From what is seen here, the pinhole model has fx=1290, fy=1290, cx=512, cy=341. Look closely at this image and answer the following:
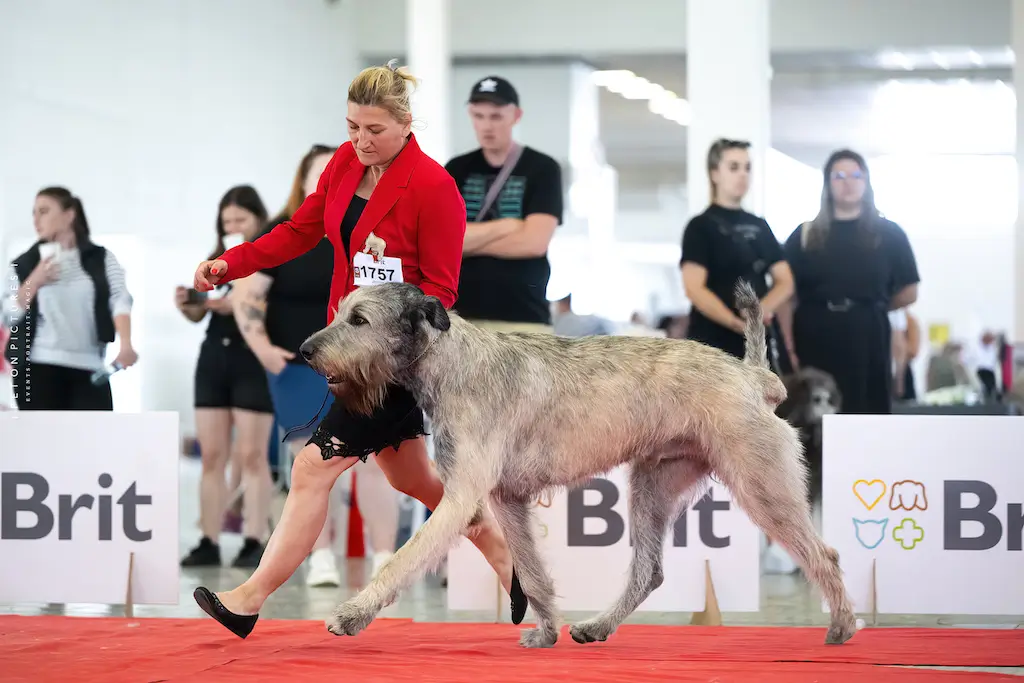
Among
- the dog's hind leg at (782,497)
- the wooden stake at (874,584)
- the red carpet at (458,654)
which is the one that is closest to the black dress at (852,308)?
the wooden stake at (874,584)

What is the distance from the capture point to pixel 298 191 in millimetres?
6398

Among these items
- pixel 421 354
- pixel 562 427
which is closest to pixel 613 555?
pixel 562 427

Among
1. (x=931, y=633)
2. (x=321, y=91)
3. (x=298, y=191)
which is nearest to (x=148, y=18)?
(x=321, y=91)

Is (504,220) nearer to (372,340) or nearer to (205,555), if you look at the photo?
(372,340)

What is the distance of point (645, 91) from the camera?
1548cm

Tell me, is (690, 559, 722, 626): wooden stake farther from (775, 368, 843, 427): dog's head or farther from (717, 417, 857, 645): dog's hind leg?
(775, 368, 843, 427): dog's head

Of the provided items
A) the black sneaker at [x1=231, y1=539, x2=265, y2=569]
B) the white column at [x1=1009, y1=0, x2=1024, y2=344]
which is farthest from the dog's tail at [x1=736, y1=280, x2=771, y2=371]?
the white column at [x1=1009, y1=0, x2=1024, y2=344]

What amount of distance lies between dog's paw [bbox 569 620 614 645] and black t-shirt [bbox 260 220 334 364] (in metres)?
2.60

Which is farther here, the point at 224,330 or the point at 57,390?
the point at 224,330

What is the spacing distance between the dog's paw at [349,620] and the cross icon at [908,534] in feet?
7.87

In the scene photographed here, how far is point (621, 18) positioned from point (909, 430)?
8.74m

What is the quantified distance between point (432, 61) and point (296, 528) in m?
5.86

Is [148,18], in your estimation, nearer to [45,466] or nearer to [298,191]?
[298,191]

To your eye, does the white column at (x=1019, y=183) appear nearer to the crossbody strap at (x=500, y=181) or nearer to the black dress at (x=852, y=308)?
the black dress at (x=852, y=308)
